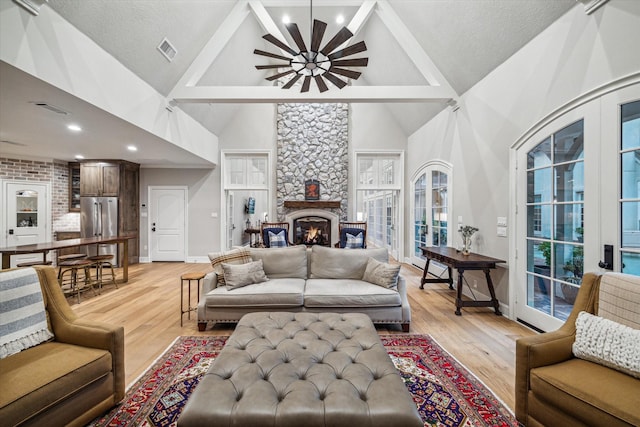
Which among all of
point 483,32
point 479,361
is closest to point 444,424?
point 479,361

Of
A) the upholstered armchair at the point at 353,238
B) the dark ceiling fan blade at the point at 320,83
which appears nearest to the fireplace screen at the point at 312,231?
the upholstered armchair at the point at 353,238

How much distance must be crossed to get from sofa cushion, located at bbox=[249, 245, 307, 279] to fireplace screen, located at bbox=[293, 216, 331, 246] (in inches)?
144

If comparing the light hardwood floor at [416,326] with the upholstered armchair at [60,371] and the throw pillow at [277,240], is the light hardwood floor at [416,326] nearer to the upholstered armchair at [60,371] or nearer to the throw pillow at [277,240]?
the upholstered armchair at [60,371]

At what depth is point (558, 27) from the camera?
2682 mm

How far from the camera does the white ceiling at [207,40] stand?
2.81 m

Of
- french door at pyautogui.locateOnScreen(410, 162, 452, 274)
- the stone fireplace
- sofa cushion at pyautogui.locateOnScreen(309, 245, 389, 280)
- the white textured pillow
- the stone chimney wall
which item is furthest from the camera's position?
the stone chimney wall

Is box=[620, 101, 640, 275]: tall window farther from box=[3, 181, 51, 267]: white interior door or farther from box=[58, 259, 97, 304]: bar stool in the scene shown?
box=[3, 181, 51, 267]: white interior door

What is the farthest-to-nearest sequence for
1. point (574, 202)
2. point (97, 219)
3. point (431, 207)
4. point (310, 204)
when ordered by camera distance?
point (310, 204) → point (97, 219) → point (431, 207) → point (574, 202)

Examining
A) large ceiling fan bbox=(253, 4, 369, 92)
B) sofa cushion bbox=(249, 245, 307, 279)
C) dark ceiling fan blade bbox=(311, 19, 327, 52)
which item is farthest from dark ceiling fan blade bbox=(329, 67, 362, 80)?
sofa cushion bbox=(249, 245, 307, 279)

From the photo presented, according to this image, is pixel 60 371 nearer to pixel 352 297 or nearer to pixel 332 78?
pixel 352 297

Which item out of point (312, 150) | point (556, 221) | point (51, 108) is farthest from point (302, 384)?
point (312, 150)

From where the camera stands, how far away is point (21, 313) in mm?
1671

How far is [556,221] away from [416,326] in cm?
177

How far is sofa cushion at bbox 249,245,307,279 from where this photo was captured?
11.1 ft
